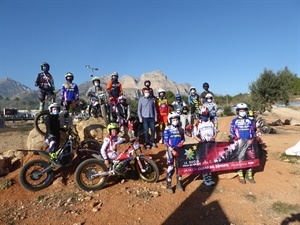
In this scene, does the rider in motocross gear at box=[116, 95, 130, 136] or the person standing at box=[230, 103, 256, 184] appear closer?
the person standing at box=[230, 103, 256, 184]

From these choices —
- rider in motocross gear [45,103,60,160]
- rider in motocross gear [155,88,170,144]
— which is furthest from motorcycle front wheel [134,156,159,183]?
rider in motocross gear [155,88,170,144]

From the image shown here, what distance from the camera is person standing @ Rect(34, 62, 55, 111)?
9.30 meters

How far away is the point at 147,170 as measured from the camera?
25.0 feet

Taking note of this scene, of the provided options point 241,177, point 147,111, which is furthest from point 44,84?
point 241,177

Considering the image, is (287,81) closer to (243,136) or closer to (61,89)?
(243,136)

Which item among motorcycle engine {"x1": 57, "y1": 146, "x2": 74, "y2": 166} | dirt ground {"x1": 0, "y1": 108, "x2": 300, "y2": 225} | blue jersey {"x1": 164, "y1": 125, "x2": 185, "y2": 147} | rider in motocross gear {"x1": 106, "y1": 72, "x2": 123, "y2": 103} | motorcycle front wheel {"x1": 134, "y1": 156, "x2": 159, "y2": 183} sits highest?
rider in motocross gear {"x1": 106, "y1": 72, "x2": 123, "y2": 103}

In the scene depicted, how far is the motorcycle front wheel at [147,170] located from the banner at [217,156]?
0.70 metres

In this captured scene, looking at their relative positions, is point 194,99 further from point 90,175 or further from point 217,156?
point 90,175

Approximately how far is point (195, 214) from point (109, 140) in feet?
9.40

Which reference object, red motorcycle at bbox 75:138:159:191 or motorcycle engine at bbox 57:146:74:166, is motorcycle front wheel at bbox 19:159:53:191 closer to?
motorcycle engine at bbox 57:146:74:166

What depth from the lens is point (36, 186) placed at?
7.11 meters

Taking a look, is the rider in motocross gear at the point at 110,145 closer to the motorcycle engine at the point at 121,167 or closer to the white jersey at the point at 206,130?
the motorcycle engine at the point at 121,167

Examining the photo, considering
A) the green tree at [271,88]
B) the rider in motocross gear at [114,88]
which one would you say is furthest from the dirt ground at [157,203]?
the green tree at [271,88]

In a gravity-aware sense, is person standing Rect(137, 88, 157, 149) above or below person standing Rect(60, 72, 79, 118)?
below
